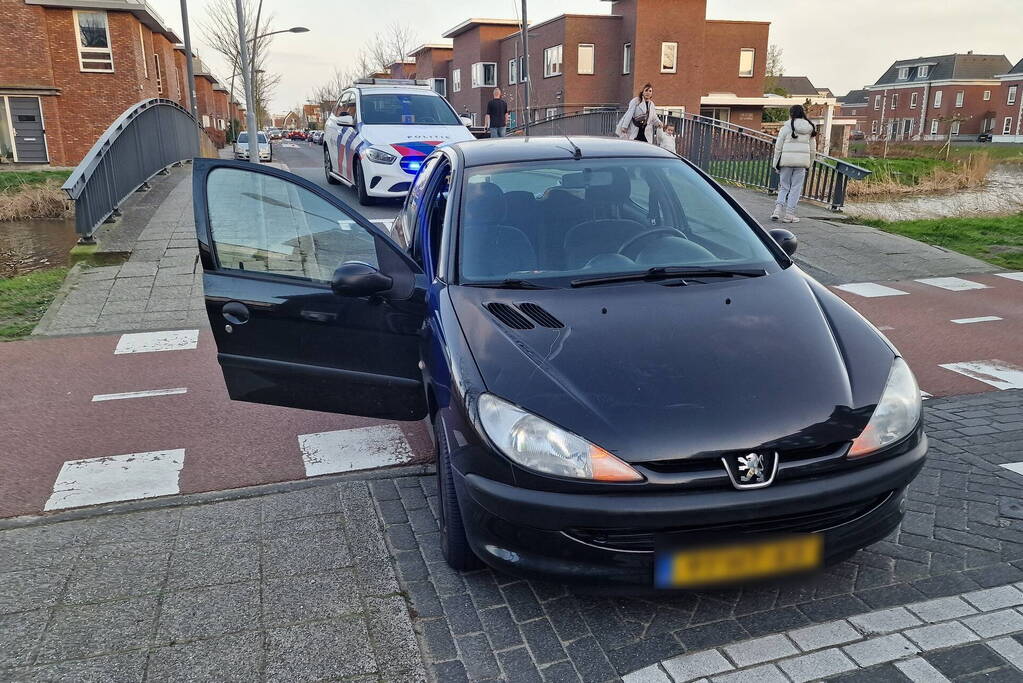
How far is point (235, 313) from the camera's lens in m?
3.81

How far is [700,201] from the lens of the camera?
13.5 feet

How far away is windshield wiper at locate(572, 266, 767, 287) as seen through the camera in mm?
3424

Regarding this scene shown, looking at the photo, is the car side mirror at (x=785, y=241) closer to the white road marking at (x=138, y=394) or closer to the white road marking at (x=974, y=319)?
the white road marking at (x=974, y=319)

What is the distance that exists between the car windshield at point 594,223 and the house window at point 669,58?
138 feet

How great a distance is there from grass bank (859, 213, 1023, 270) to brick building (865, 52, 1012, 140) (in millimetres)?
78236

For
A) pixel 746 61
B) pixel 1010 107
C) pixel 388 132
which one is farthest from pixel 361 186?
pixel 1010 107

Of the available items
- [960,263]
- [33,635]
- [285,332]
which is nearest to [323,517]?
[285,332]

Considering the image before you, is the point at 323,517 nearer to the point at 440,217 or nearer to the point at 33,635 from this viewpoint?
the point at 33,635

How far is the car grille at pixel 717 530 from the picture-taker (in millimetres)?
2498

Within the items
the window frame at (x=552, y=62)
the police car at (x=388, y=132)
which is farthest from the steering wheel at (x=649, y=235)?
the window frame at (x=552, y=62)

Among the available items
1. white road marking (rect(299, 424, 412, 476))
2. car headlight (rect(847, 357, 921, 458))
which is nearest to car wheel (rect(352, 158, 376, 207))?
white road marking (rect(299, 424, 412, 476))

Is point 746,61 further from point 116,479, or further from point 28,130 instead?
point 116,479

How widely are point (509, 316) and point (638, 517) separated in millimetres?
1015

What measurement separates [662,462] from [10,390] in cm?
488
